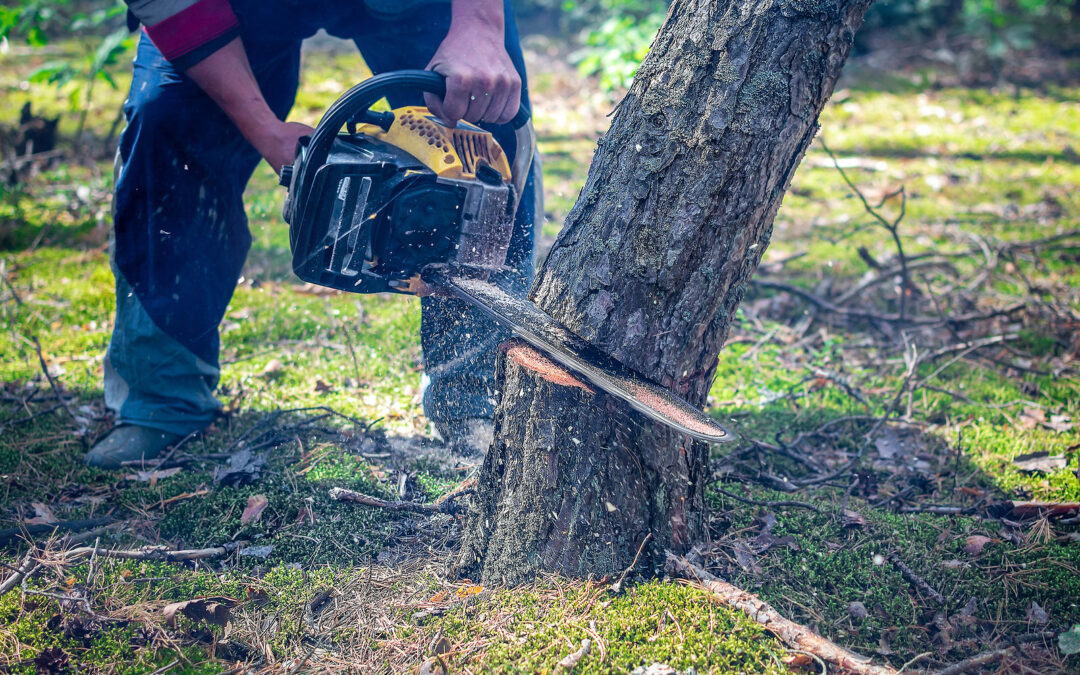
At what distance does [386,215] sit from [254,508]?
107 cm

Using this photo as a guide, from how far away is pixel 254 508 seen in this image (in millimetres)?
2363

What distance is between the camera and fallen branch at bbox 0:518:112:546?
7.07 feet

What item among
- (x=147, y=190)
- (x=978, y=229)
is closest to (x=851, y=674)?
(x=147, y=190)

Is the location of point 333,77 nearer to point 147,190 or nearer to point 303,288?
point 303,288

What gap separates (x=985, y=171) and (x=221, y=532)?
667cm

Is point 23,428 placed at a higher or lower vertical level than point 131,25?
lower

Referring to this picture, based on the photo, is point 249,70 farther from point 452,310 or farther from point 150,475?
point 150,475

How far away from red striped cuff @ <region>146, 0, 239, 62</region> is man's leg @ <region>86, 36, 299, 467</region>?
0.24 meters

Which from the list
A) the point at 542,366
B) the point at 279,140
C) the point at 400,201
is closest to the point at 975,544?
the point at 542,366

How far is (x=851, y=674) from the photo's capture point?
1.57 meters

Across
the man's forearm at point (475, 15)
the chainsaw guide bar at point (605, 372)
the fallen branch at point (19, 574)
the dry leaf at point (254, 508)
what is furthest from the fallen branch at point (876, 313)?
the fallen branch at point (19, 574)

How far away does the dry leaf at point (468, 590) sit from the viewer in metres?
1.91

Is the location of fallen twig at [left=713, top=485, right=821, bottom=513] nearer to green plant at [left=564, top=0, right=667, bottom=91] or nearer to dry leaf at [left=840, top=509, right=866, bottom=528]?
dry leaf at [left=840, top=509, right=866, bottom=528]

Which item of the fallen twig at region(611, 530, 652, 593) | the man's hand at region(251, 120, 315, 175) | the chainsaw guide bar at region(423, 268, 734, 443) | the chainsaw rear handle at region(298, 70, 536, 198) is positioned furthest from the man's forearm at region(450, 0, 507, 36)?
the fallen twig at region(611, 530, 652, 593)
